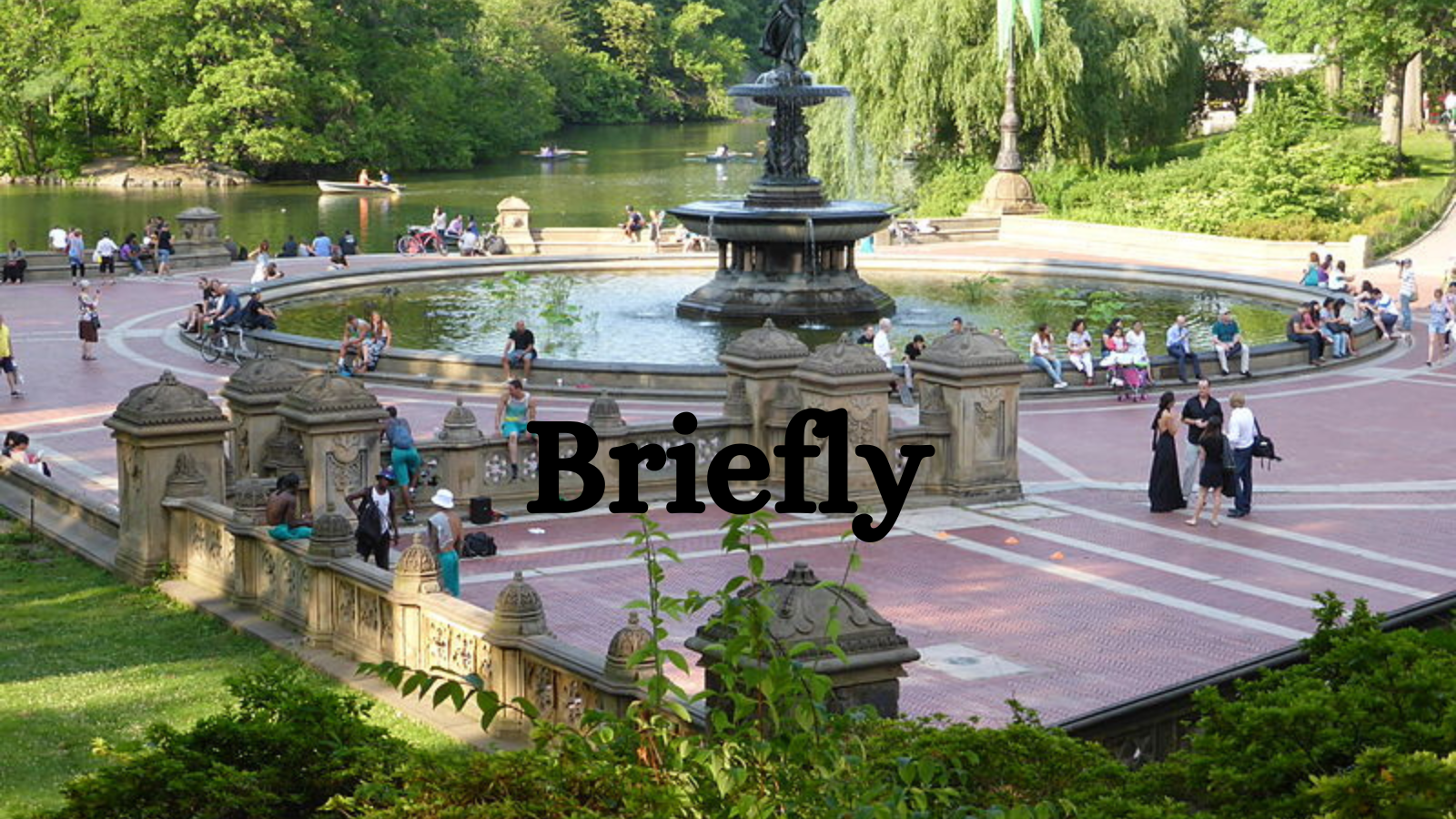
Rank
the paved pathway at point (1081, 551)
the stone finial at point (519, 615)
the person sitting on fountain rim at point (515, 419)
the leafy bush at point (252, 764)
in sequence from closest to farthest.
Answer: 1. the leafy bush at point (252, 764)
2. the stone finial at point (519, 615)
3. the paved pathway at point (1081, 551)
4. the person sitting on fountain rim at point (515, 419)

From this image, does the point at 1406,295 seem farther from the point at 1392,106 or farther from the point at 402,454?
the point at 1392,106

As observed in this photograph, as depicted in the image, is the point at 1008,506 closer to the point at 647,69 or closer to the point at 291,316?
the point at 291,316

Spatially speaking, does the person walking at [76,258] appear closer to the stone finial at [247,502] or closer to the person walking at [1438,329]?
the person walking at [1438,329]

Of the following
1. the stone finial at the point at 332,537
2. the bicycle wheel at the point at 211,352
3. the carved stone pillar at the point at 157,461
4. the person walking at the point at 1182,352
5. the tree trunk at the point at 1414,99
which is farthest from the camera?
the tree trunk at the point at 1414,99

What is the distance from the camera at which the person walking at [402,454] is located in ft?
62.6

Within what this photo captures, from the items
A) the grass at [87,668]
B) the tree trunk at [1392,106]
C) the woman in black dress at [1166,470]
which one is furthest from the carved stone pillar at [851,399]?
the tree trunk at [1392,106]

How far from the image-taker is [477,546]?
18297 mm

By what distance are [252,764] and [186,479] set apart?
927 centimetres

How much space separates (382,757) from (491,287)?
34.2 meters

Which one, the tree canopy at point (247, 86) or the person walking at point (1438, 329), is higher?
the tree canopy at point (247, 86)

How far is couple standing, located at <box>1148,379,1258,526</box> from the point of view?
19719 mm

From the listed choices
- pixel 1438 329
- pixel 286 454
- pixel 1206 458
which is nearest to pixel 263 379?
pixel 286 454

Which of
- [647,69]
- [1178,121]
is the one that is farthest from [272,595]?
[647,69]

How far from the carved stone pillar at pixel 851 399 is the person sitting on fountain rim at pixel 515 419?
3.02 m
